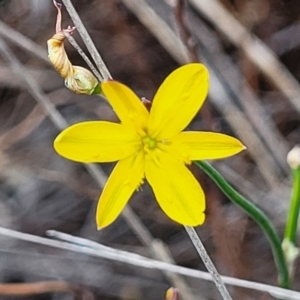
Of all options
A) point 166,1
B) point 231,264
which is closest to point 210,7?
point 166,1

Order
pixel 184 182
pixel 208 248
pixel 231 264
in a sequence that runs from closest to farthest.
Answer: pixel 184 182
pixel 231 264
pixel 208 248

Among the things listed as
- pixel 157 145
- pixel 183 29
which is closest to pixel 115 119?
pixel 183 29

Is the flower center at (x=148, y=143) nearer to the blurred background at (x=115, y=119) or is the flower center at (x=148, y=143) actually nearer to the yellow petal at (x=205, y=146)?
the yellow petal at (x=205, y=146)

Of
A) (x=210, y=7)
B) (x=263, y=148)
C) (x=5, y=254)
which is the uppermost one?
(x=210, y=7)

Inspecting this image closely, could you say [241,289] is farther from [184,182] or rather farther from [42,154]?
[184,182]

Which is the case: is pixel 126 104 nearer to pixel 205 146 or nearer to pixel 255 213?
pixel 205 146

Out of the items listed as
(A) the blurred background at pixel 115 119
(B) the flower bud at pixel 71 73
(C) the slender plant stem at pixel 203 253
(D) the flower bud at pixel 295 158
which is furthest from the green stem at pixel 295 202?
(A) the blurred background at pixel 115 119
